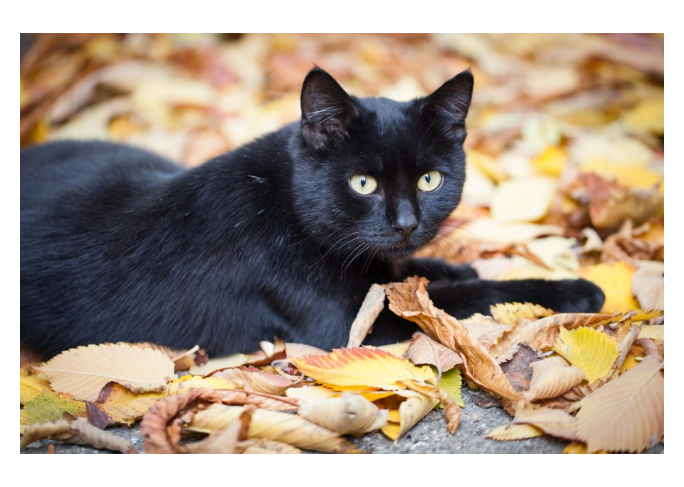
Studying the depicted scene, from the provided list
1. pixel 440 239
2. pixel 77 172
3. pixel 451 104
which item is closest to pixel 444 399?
pixel 440 239

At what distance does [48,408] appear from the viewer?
141 centimetres

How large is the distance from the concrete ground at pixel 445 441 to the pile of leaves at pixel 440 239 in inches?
1.1

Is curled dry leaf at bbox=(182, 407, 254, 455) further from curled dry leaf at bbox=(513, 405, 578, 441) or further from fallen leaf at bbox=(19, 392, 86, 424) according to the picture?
curled dry leaf at bbox=(513, 405, 578, 441)

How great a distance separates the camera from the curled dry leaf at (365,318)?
1.70 meters

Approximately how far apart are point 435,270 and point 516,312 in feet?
1.43

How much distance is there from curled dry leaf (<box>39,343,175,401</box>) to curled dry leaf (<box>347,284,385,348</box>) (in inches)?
20.7

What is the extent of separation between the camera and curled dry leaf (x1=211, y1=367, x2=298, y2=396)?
4.73 ft

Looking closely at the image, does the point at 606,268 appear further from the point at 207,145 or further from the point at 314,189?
the point at 207,145

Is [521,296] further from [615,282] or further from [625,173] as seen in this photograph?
[625,173]

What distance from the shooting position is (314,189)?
1.74 m

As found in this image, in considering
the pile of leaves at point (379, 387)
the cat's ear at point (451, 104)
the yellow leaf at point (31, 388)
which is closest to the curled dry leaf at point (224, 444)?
the pile of leaves at point (379, 387)

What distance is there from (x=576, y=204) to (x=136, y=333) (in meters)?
1.90

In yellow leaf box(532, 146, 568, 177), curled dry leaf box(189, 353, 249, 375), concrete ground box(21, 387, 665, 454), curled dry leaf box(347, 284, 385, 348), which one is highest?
yellow leaf box(532, 146, 568, 177)

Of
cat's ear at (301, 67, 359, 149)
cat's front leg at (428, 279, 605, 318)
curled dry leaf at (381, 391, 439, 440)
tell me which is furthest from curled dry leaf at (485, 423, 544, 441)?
cat's ear at (301, 67, 359, 149)
